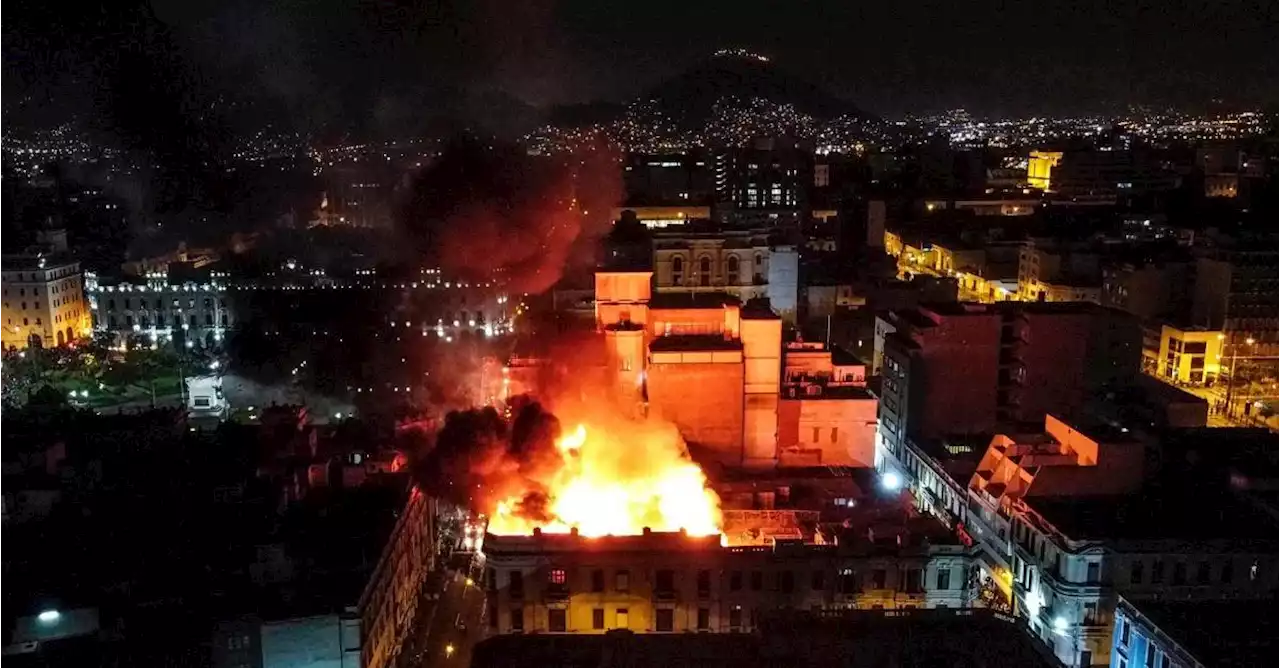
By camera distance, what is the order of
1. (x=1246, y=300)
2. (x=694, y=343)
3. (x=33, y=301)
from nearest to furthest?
(x=694, y=343)
(x=1246, y=300)
(x=33, y=301)

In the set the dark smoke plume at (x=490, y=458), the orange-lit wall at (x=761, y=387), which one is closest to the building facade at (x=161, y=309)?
the dark smoke plume at (x=490, y=458)

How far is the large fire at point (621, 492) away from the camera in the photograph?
816 inches

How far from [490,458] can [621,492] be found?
3.08m

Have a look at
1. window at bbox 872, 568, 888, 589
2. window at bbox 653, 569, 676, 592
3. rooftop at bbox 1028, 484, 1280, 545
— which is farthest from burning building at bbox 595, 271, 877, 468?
window at bbox 872, 568, 888, 589

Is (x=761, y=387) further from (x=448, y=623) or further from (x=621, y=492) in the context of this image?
(x=448, y=623)

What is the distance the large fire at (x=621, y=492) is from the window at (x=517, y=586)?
1140 millimetres

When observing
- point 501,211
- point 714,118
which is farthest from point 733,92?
point 501,211

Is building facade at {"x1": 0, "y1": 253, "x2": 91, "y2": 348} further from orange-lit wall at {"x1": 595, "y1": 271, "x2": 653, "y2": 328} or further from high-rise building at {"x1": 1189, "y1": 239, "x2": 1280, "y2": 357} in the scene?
high-rise building at {"x1": 1189, "y1": 239, "x2": 1280, "y2": 357}

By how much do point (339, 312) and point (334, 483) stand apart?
26456 millimetres

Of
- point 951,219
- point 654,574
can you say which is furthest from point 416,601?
point 951,219

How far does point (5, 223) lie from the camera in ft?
196

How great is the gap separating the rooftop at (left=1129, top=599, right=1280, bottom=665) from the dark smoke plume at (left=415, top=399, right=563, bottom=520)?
1192cm

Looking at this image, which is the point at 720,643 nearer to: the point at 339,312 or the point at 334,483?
the point at 334,483

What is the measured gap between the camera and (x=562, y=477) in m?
22.6
